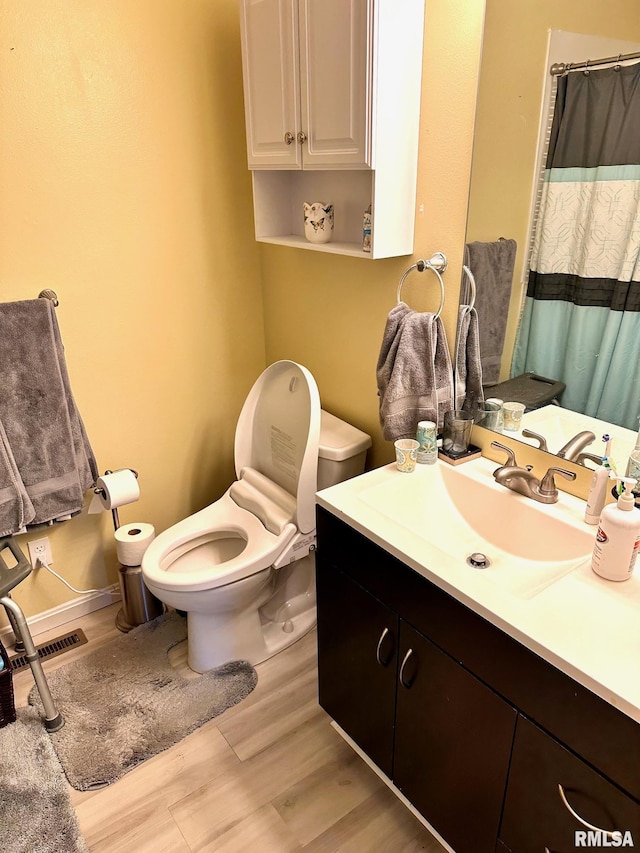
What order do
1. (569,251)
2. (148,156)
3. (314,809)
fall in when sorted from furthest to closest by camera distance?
(148,156), (314,809), (569,251)

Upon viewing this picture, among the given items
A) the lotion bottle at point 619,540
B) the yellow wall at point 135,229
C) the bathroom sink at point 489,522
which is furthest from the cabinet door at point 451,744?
the yellow wall at point 135,229

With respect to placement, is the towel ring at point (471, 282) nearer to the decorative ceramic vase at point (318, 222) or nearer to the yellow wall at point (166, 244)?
the yellow wall at point (166, 244)

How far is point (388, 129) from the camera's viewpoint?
144cm

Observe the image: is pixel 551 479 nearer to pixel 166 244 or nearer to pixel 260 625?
pixel 260 625

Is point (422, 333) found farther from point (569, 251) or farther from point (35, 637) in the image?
point (35, 637)

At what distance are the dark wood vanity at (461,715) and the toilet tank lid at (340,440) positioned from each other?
41 cm

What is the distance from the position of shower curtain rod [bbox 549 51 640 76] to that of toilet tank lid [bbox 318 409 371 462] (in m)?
1.11

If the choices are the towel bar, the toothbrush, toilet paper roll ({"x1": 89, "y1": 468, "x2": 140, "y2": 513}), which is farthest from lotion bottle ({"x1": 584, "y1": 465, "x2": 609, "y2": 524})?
the towel bar

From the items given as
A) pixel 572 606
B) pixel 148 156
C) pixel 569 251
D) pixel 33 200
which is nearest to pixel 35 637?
pixel 33 200

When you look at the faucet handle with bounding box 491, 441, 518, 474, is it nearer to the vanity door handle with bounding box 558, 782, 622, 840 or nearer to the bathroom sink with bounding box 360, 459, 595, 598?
the bathroom sink with bounding box 360, 459, 595, 598

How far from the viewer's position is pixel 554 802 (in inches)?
39.9

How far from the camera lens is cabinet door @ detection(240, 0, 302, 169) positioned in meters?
1.54

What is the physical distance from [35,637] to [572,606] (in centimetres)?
189

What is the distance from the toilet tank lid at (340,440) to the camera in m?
1.85
